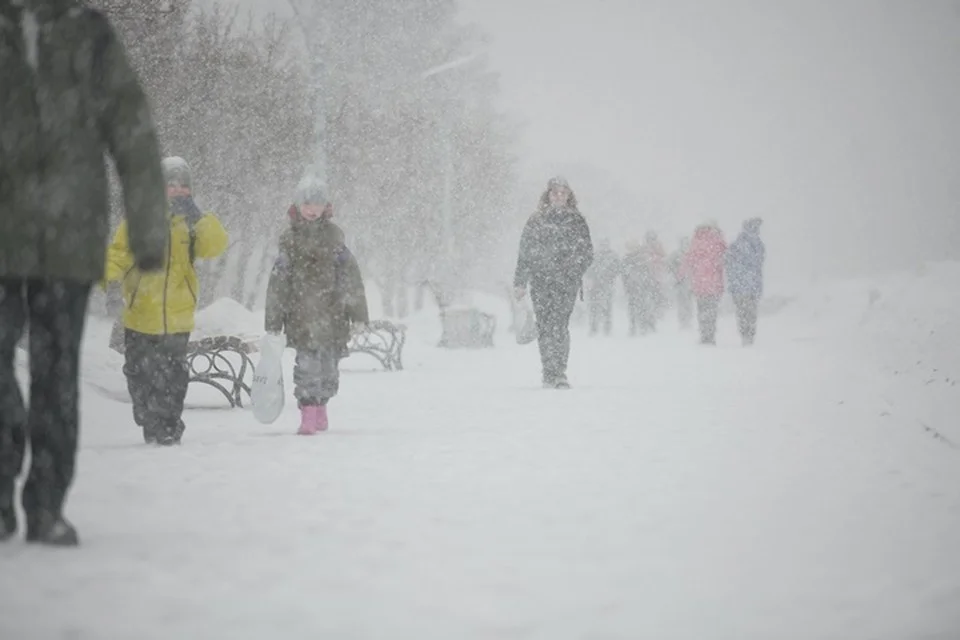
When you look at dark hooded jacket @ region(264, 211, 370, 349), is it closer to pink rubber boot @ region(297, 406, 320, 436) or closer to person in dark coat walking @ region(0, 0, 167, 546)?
pink rubber boot @ region(297, 406, 320, 436)

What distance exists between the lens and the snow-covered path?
2283 millimetres

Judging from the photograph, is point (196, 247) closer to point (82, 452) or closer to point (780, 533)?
point (82, 452)

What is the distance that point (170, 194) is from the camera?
5.63 metres

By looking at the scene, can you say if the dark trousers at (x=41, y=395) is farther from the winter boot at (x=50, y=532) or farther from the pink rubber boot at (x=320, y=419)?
the pink rubber boot at (x=320, y=419)

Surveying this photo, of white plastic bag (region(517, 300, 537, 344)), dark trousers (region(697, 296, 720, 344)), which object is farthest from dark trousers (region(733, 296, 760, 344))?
white plastic bag (region(517, 300, 537, 344))

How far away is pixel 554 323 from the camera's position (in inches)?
370

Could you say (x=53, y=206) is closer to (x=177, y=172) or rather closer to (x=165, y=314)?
(x=165, y=314)

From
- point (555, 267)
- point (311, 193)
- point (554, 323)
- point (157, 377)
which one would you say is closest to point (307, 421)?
point (157, 377)

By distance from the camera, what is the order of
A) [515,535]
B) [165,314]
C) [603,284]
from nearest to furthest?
1. [515,535]
2. [165,314]
3. [603,284]

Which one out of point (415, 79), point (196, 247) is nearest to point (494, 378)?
point (196, 247)

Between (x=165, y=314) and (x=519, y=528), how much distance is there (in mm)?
3260

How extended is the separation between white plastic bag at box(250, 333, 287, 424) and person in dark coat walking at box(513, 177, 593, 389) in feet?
12.7

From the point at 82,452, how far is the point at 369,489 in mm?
2274

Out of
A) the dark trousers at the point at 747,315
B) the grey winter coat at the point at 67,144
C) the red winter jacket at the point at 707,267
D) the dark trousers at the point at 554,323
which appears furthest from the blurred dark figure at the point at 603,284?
the grey winter coat at the point at 67,144
